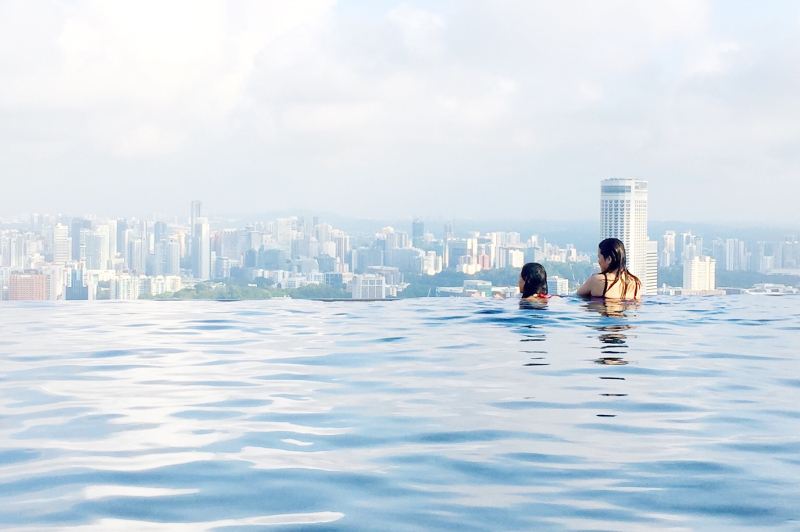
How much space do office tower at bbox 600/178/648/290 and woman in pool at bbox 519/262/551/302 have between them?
65.9 metres

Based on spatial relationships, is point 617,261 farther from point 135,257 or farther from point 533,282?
point 135,257

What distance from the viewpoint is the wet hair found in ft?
30.2

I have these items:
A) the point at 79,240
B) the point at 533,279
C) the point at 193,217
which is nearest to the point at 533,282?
the point at 533,279

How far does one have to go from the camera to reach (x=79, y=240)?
9538 centimetres

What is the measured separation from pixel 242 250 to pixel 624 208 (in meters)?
43.5

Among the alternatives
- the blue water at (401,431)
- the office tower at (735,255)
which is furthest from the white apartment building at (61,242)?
the blue water at (401,431)

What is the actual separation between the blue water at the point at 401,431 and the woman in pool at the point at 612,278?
1935 mm

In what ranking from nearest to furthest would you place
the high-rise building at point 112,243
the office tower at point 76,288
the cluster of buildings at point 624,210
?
the office tower at point 76,288 < the cluster of buildings at point 624,210 < the high-rise building at point 112,243

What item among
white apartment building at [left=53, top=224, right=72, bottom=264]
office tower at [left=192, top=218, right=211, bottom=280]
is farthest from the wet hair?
white apartment building at [left=53, top=224, right=72, bottom=264]

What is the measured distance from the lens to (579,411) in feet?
13.2

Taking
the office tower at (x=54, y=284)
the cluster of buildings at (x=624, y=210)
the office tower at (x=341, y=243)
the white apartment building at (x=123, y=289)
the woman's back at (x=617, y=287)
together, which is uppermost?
the cluster of buildings at (x=624, y=210)

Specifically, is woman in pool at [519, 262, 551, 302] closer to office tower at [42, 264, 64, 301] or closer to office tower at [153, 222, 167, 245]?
office tower at [42, 264, 64, 301]

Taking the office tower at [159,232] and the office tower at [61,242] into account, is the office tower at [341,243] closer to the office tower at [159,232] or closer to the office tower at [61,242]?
the office tower at [159,232]

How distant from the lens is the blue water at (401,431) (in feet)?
8.50
